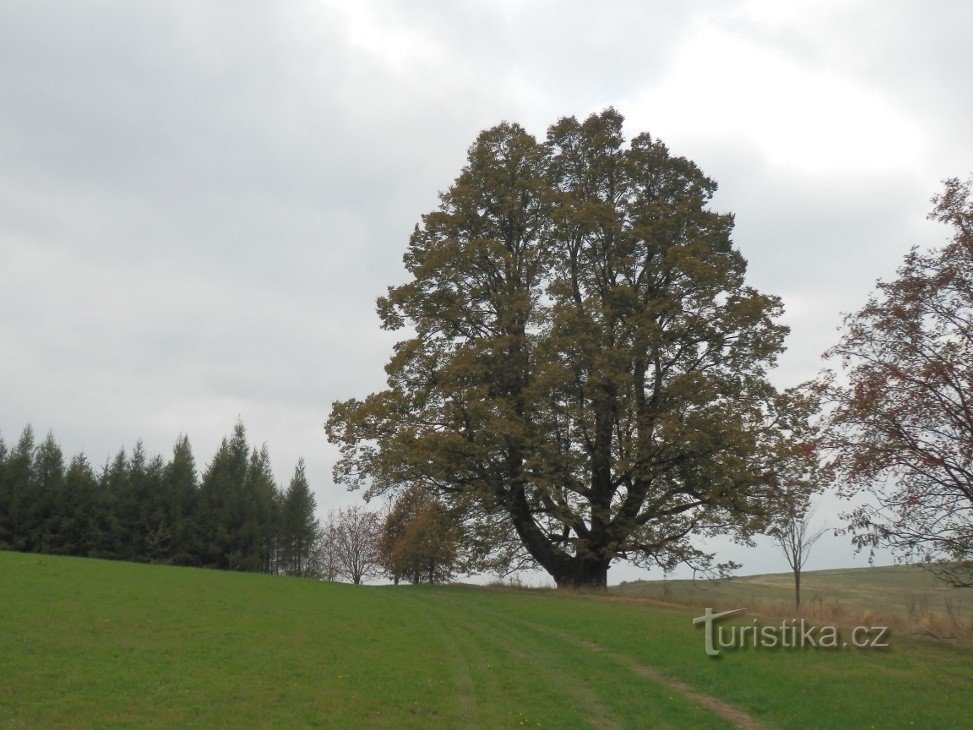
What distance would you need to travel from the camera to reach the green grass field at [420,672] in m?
11.1

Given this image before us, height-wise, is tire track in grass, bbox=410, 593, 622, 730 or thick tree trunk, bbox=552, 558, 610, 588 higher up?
A: thick tree trunk, bbox=552, 558, 610, 588

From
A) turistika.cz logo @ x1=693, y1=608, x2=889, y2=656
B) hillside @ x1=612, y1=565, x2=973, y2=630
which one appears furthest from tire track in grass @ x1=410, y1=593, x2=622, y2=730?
hillside @ x1=612, y1=565, x2=973, y2=630

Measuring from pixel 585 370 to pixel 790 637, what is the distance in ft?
44.7

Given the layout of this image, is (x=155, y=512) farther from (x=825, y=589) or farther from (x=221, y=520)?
(x=825, y=589)

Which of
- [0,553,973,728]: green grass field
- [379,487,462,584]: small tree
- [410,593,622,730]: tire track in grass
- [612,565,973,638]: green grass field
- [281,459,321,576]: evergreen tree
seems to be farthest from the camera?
[281,459,321,576]: evergreen tree

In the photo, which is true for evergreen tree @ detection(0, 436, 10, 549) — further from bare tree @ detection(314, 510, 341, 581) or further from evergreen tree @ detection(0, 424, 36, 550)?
bare tree @ detection(314, 510, 341, 581)

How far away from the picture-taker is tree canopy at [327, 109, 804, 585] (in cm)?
2786

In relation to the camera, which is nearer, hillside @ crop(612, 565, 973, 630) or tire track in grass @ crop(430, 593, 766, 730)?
tire track in grass @ crop(430, 593, 766, 730)

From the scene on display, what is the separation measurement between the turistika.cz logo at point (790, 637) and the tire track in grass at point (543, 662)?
3416 millimetres

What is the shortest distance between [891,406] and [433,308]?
20.0 meters

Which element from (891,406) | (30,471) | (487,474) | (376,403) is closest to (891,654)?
(891,406)

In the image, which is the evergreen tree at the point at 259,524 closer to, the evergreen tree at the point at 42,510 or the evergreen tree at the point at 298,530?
the evergreen tree at the point at 298,530

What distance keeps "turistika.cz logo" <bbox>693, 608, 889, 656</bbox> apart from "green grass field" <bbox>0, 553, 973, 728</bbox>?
1.69 ft

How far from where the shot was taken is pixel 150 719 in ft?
34.5
